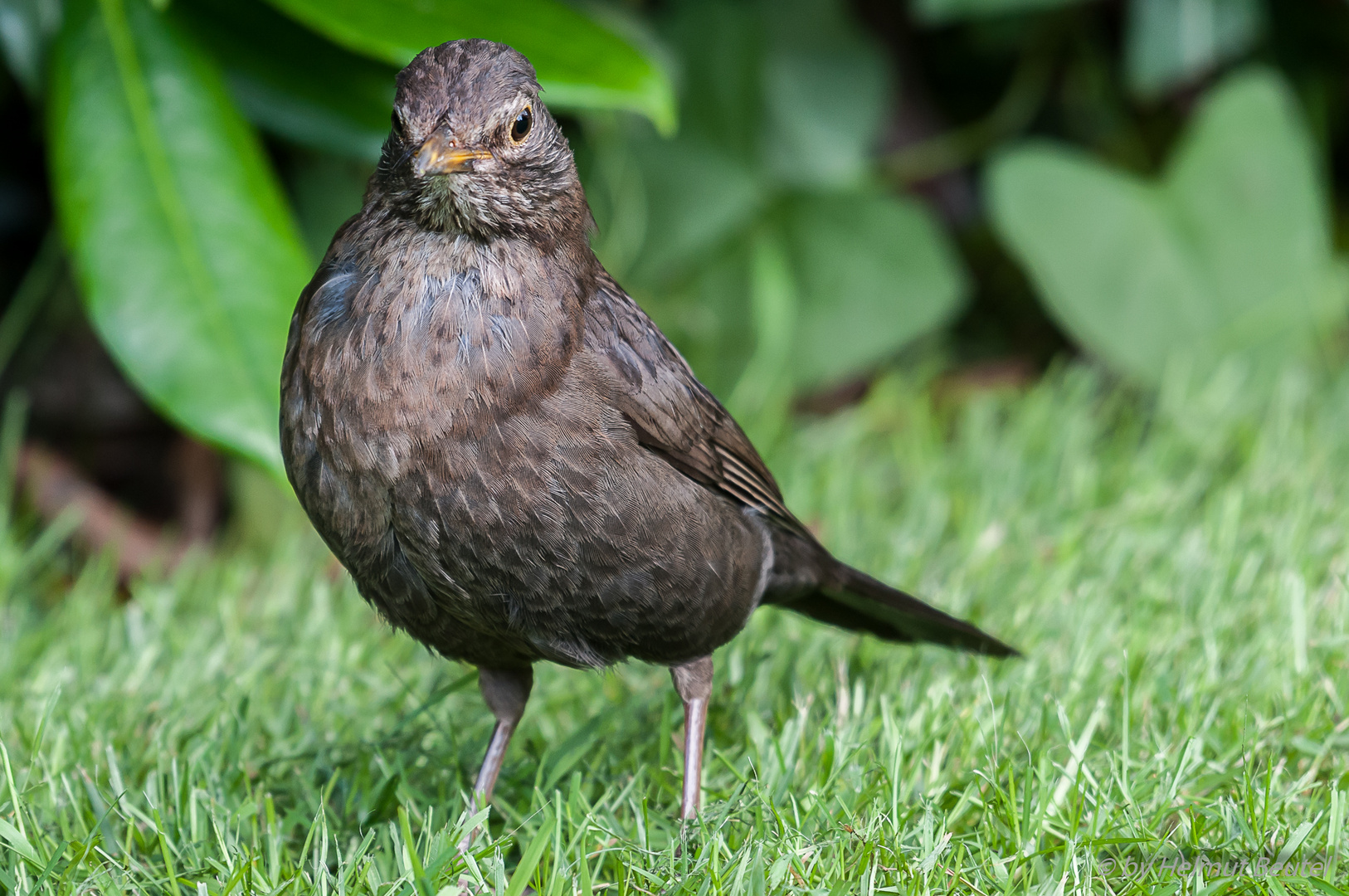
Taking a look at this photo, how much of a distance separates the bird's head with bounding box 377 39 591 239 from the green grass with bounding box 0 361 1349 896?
105 centimetres

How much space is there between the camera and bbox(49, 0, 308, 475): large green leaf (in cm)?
355

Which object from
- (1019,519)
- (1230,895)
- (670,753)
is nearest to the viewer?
(1230,895)

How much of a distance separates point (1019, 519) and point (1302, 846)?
6.49ft

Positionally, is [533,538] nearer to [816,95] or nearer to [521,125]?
[521,125]

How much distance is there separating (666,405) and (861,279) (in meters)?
2.95

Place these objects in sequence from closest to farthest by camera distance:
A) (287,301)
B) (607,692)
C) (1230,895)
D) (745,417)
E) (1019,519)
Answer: (1230,895) → (607,692) → (287,301) → (1019,519) → (745,417)

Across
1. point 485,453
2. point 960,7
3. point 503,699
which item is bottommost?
point 503,699

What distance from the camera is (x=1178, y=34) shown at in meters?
5.29

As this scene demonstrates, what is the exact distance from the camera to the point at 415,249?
240 centimetres

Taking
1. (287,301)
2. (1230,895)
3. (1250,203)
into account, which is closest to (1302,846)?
(1230,895)

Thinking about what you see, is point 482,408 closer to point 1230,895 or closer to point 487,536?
point 487,536

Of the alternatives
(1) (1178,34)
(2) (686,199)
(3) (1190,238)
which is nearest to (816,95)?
(2) (686,199)

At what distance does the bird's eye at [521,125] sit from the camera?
2379 mm

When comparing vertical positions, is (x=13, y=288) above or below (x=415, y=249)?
below
